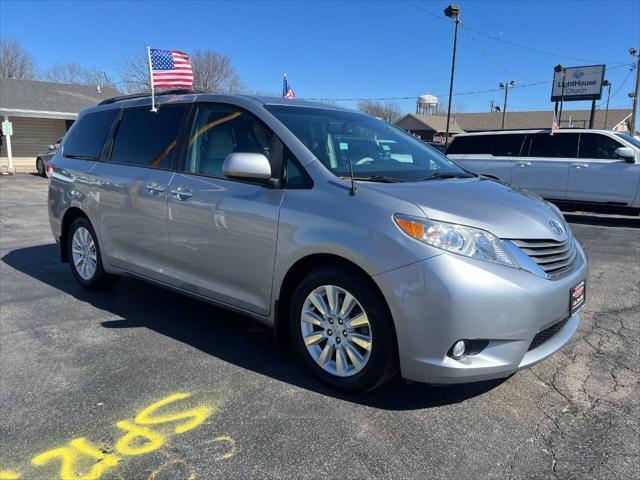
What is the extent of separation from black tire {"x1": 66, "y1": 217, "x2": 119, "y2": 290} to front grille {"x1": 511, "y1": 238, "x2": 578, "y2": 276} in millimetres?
3826

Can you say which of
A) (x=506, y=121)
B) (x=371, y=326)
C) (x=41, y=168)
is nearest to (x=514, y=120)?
(x=506, y=121)

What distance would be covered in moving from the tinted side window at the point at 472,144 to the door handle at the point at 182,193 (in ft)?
28.3

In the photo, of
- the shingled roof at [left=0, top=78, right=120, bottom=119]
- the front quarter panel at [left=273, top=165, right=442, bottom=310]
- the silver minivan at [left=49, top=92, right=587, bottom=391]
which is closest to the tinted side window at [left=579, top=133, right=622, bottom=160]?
the silver minivan at [left=49, top=92, right=587, bottom=391]

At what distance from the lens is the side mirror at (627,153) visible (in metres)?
9.17

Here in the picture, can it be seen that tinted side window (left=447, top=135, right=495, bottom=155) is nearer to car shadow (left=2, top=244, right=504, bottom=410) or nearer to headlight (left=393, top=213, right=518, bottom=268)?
car shadow (left=2, top=244, right=504, bottom=410)

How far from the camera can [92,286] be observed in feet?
16.9

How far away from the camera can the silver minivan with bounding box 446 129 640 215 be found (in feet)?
30.9

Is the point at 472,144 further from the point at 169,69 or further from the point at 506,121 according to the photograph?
the point at 506,121

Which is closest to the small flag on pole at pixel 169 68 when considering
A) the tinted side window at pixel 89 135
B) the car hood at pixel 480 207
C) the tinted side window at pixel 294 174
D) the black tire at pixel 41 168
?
the tinted side window at pixel 89 135

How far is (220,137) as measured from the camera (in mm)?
3867

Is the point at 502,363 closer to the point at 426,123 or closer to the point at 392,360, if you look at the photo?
the point at 392,360

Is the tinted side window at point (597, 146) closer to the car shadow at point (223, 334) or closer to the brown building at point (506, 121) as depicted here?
the car shadow at point (223, 334)

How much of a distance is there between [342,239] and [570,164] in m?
8.55

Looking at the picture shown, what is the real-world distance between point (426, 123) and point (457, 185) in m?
63.0
